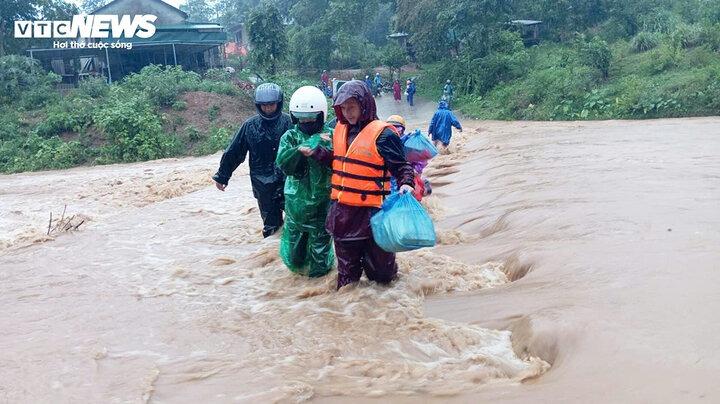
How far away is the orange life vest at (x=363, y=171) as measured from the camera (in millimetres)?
4434

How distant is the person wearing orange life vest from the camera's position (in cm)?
442

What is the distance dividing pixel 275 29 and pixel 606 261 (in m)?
24.8

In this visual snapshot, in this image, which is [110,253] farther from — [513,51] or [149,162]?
[513,51]

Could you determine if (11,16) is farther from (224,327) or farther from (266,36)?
(224,327)

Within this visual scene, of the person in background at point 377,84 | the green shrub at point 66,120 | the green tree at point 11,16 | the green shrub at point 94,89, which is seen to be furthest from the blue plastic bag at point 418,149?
the person in background at point 377,84

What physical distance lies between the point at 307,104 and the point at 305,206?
2.50ft

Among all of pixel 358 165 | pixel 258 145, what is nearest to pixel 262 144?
pixel 258 145

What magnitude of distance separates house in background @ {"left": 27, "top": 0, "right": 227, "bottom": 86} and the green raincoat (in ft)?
86.0

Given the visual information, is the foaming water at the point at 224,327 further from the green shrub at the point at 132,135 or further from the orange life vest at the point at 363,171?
the green shrub at the point at 132,135

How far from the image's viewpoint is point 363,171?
4.46 meters

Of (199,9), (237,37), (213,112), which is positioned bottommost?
(213,112)

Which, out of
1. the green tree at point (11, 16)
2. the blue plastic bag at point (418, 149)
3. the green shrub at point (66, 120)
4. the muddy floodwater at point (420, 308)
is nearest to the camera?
the muddy floodwater at point (420, 308)

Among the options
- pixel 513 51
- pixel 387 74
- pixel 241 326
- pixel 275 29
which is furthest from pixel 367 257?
pixel 387 74

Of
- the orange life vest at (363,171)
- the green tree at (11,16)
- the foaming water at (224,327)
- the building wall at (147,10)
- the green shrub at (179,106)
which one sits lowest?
the foaming water at (224,327)
